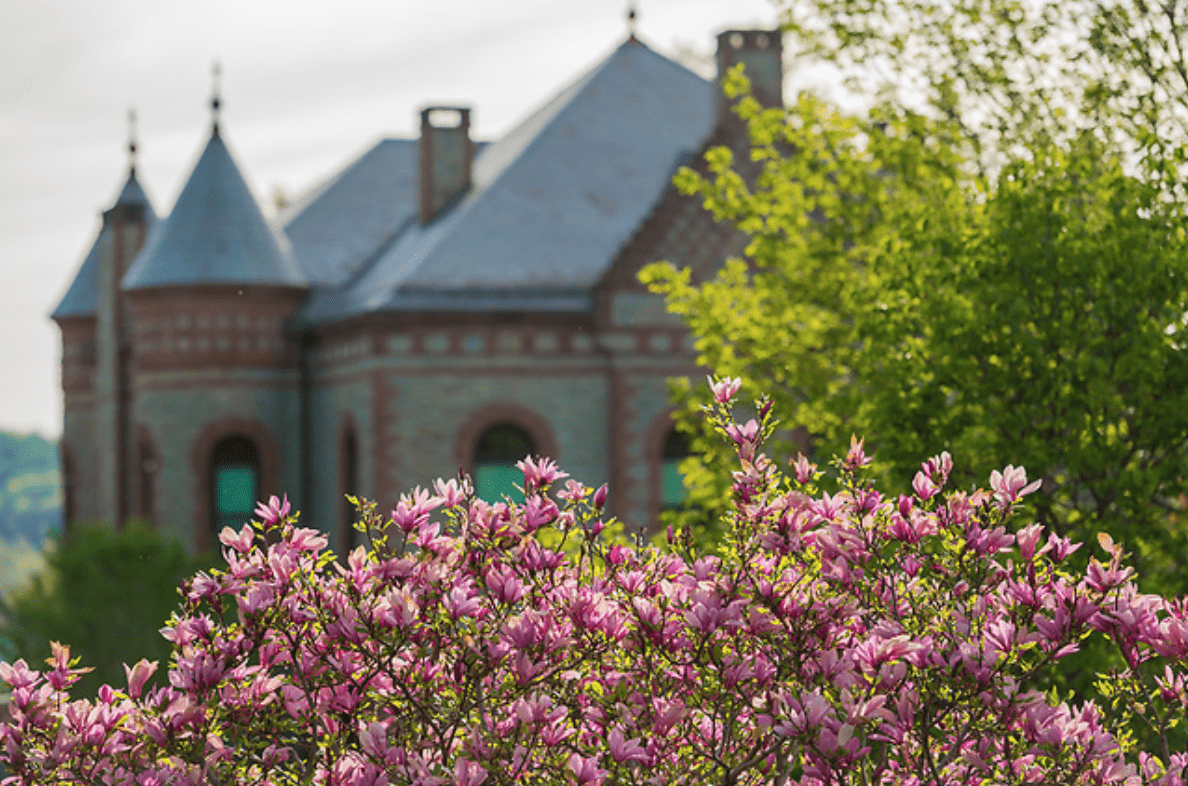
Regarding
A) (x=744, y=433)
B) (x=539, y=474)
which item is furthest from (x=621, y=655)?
(x=744, y=433)

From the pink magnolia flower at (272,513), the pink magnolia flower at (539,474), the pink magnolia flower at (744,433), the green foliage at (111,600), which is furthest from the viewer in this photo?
the green foliage at (111,600)

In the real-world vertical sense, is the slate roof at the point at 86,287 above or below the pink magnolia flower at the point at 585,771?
above

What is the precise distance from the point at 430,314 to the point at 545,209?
3.55 meters

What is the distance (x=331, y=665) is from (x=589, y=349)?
21.9 m

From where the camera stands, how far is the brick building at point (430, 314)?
27.8 m

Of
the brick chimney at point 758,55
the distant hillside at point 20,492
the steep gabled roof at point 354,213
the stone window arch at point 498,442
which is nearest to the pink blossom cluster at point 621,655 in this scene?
the stone window arch at point 498,442

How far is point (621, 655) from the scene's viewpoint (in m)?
6.46

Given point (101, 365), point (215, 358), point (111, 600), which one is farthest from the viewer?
point (101, 365)

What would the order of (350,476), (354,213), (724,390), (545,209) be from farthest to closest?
1. (354,213)
2. (350,476)
3. (545,209)
4. (724,390)

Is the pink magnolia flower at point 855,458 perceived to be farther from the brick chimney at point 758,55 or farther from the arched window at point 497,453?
the brick chimney at point 758,55

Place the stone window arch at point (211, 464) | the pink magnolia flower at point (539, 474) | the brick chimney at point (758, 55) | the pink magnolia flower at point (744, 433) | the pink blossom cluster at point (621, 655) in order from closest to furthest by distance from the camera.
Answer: the pink blossom cluster at point (621, 655), the pink magnolia flower at point (539, 474), the pink magnolia flower at point (744, 433), the brick chimney at point (758, 55), the stone window arch at point (211, 464)

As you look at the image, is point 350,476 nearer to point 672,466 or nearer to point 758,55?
point 672,466

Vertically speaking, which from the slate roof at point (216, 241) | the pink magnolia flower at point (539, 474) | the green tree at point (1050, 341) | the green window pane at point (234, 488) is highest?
the slate roof at point (216, 241)

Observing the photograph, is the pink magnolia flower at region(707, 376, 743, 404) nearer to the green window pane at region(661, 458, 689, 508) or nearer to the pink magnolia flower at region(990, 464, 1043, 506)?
the pink magnolia flower at region(990, 464, 1043, 506)
